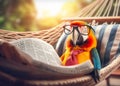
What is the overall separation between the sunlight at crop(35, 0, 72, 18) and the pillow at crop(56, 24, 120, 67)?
95 centimetres

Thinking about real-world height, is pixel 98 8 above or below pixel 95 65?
above

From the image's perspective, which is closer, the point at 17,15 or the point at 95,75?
the point at 95,75

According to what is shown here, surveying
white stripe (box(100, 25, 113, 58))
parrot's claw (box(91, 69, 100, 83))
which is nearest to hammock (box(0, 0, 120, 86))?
parrot's claw (box(91, 69, 100, 83))

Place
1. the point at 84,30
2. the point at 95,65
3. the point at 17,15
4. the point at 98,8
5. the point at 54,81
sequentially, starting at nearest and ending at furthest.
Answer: the point at 54,81 < the point at 95,65 < the point at 84,30 < the point at 98,8 < the point at 17,15

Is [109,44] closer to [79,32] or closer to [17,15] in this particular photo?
[79,32]

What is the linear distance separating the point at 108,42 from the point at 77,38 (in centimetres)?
19

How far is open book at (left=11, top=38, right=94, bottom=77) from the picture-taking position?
811 millimetres

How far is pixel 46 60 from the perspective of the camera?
1.08 m

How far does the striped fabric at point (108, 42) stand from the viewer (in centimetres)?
133

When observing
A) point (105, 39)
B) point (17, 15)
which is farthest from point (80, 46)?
point (17, 15)

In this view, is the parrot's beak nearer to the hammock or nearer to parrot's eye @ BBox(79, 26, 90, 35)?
parrot's eye @ BBox(79, 26, 90, 35)

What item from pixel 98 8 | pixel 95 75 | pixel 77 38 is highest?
pixel 98 8

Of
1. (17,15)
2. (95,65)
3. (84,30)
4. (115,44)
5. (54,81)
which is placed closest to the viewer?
(54,81)

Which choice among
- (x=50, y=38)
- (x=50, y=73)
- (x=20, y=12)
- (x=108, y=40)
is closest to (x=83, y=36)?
(x=108, y=40)
